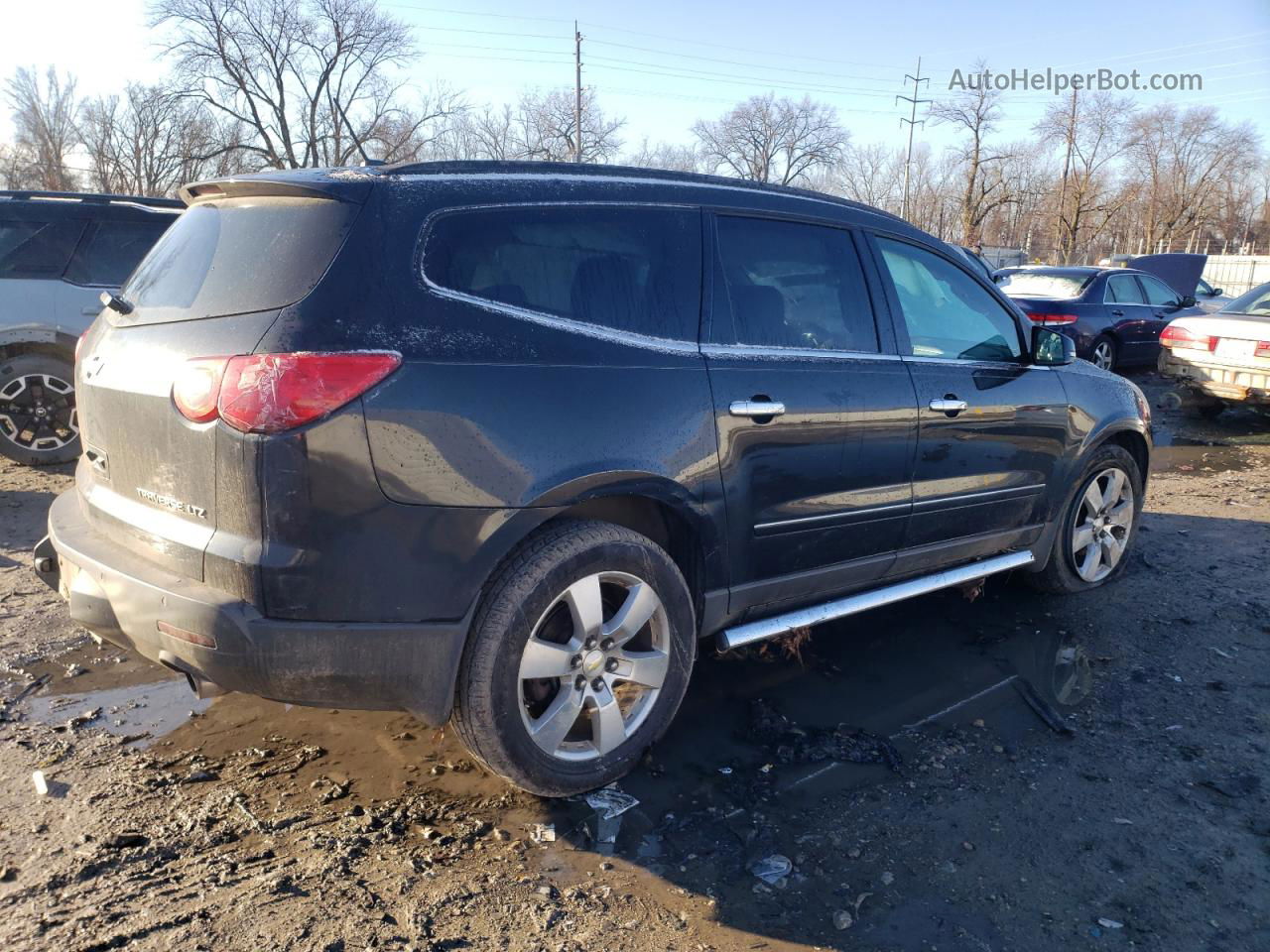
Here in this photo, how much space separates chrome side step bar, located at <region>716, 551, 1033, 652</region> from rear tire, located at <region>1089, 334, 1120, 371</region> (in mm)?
9408

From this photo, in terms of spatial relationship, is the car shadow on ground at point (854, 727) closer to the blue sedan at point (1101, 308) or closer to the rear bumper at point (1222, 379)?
the rear bumper at point (1222, 379)

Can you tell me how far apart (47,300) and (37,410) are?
0.80 metres

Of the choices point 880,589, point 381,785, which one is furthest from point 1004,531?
point 381,785

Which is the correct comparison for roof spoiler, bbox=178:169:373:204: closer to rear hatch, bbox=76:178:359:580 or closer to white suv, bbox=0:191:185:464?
rear hatch, bbox=76:178:359:580

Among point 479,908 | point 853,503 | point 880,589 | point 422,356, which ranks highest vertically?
point 422,356

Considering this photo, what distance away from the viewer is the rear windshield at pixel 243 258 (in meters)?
2.58

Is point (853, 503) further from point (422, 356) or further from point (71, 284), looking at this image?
point (71, 284)

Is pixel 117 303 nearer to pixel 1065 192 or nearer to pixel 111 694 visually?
pixel 111 694

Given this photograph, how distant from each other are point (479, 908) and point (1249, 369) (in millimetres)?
9953

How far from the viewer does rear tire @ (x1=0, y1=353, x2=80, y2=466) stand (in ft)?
22.5

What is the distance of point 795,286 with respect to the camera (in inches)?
142

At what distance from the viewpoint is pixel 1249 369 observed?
955 cm

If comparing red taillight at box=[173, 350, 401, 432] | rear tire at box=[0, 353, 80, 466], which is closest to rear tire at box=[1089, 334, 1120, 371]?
rear tire at box=[0, 353, 80, 466]

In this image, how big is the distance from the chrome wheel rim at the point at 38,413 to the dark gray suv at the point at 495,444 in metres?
4.43
